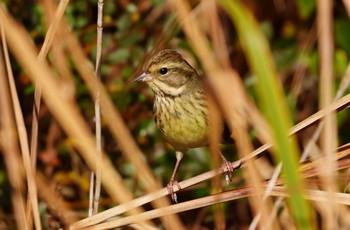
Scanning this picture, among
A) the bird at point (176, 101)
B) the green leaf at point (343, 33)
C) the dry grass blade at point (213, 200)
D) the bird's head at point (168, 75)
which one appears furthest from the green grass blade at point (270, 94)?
the green leaf at point (343, 33)

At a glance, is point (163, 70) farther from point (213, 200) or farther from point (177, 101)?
point (213, 200)

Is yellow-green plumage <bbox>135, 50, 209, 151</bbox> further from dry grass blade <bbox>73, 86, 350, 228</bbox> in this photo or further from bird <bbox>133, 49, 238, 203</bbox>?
dry grass blade <bbox>73, 86, 350, 228</bbox>

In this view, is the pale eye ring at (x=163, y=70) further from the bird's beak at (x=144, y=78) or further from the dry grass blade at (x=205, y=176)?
the dry grass blade at (x=205, y=176)

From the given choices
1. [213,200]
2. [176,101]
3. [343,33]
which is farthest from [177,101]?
[213,200]

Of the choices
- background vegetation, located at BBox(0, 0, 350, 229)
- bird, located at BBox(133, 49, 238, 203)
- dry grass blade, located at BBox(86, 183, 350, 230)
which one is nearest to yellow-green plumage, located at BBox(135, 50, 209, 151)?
bird, located at BBox(133, 49, 238, 203)

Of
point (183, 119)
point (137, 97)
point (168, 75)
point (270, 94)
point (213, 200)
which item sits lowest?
point (213, 200)

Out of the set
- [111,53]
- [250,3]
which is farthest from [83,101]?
[250,3]
